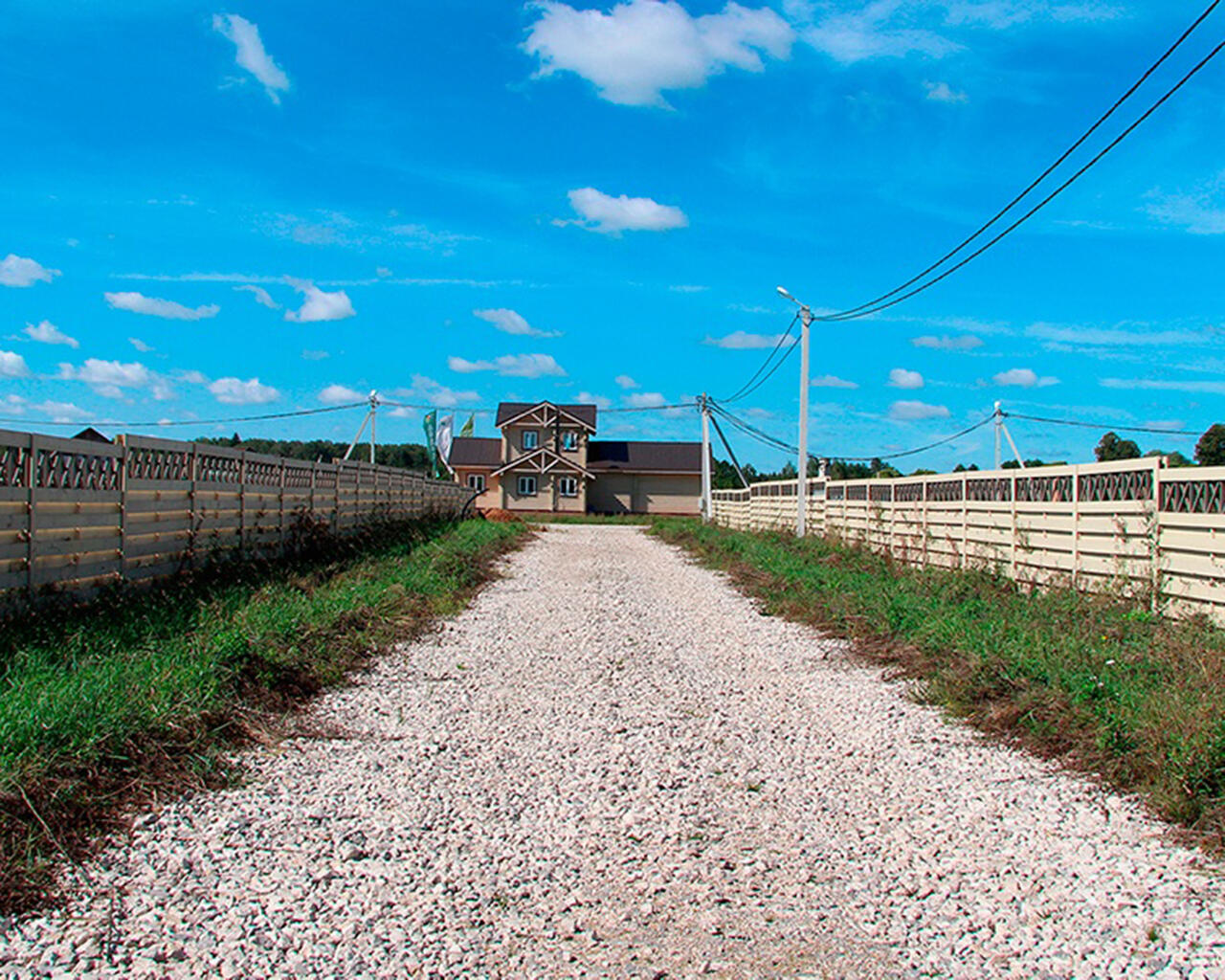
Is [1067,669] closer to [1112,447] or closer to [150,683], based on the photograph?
[150,683]

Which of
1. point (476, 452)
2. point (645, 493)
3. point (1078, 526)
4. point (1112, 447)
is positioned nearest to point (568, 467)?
point (645, 493)

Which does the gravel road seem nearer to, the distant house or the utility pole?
the utility pole

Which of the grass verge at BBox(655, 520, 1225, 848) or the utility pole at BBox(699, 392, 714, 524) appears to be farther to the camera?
the utility pole at BBox(699, 392, 714, 524)

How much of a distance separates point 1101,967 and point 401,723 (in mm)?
4342

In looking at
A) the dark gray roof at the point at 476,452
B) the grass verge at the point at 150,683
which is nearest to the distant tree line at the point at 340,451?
the dark gray roof at the point at 476,452

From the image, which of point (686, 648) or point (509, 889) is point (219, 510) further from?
point (509, 889)

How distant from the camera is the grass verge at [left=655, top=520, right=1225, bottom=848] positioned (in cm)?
501

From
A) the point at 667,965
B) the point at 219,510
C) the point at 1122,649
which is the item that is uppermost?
the point at 219,510

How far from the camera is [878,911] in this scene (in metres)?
3.83

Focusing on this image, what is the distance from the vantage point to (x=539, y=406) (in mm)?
55375

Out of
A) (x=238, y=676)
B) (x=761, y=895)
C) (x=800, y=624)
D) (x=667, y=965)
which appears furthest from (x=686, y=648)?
(x=667, y=965)

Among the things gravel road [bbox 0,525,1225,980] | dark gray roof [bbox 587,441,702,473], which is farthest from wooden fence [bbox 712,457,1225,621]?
dark gray roof [bbox 587,441,702,473]

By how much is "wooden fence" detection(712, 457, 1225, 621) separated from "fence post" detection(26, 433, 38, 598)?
391 inches

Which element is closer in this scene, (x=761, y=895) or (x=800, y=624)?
(x=761, y=895)
